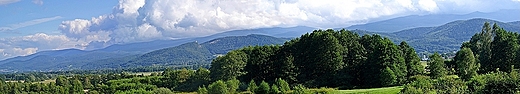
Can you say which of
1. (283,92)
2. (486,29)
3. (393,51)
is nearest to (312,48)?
(393,51)

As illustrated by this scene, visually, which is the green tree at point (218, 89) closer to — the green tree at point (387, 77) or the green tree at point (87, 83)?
the green tree at point (387, 77)

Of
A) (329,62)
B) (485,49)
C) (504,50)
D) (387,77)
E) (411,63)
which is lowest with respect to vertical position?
(387,77)

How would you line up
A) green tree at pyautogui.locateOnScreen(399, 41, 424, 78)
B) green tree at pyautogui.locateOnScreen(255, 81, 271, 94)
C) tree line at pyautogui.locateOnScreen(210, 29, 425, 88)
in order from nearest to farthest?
green tree at pyautogui.locateOnScreen(255, 81, 271, 94)
tree line at pyautogui.locateOnScreen(210, 29, 425, 88)
green tree at pyautogui.locateOnScreen(399, 41, 424, 78)

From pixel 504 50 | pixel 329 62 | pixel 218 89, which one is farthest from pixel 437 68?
pixel 218 89

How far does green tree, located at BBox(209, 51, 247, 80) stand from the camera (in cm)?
5941

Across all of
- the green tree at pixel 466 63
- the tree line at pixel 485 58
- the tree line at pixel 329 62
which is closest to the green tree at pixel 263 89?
the tree line at pixel 329 62

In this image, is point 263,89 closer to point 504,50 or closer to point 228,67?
point 228,67

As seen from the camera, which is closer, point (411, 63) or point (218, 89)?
point (218, 89)

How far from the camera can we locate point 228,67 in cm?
5950

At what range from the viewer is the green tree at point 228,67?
59.4 m

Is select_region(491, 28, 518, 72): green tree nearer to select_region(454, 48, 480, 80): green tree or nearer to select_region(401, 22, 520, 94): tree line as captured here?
select_region(401, 22, 520, 94): tree line

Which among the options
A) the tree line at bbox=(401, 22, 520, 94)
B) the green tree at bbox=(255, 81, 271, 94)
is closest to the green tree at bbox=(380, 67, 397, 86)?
the tree line at bbox=(401, 22, 520, 94)

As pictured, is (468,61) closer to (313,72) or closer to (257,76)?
(313,72)

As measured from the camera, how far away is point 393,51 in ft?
175
